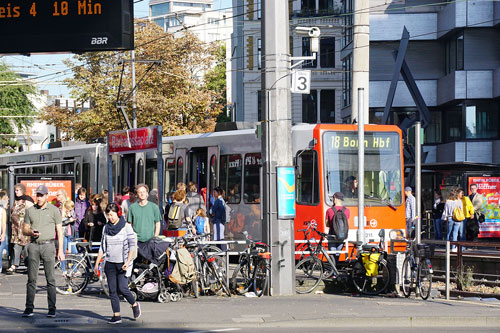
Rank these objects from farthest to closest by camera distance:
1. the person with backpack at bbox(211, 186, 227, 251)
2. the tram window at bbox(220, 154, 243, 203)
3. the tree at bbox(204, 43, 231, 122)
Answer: the tree at bbox(204, 43, 231, 122) → the tram window at bbox(220, 154, 243, 203) → the person with backpack at bbox(211, 186, 227, 251)

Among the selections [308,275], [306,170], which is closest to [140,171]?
[306,170]

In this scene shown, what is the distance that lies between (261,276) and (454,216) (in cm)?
838

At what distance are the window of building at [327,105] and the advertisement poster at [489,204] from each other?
36.5 meters

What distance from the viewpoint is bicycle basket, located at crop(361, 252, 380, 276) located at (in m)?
16.4

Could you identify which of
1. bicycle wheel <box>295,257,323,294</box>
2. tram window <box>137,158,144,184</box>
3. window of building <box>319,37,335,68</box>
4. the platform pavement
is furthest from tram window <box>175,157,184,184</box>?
window of building <box>319,37,335,68</box>

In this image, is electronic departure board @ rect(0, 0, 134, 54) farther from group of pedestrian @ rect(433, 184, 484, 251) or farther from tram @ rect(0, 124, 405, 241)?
group of pedestrian @ rect(433, 184, 484, 251)

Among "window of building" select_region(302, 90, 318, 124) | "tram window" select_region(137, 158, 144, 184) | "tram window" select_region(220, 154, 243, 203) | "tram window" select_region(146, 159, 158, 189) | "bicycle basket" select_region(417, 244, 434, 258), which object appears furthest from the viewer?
"window of building" select_region(302, 90, 318, 124)

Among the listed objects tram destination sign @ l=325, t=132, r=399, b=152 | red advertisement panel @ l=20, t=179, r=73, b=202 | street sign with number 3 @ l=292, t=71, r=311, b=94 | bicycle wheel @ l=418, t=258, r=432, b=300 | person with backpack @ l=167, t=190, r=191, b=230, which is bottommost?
bicycle wheel @ l=418, t=258, r=432, b=300

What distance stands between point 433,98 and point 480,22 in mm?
5217

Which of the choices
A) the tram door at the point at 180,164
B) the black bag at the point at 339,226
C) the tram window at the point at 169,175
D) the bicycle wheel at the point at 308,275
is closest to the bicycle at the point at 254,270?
the bicycle wheel at the point at 308,275

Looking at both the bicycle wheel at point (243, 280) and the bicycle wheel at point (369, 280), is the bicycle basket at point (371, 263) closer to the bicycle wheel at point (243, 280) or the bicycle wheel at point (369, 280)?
the bicycle wheel at point (369, 280)

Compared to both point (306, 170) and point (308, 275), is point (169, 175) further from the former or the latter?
point (308, 275)

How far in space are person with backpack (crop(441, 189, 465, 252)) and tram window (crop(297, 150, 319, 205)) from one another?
3.97m

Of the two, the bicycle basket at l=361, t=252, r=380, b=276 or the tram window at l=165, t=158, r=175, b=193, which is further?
the tram window at l=165, t=158, r=175, b=193
